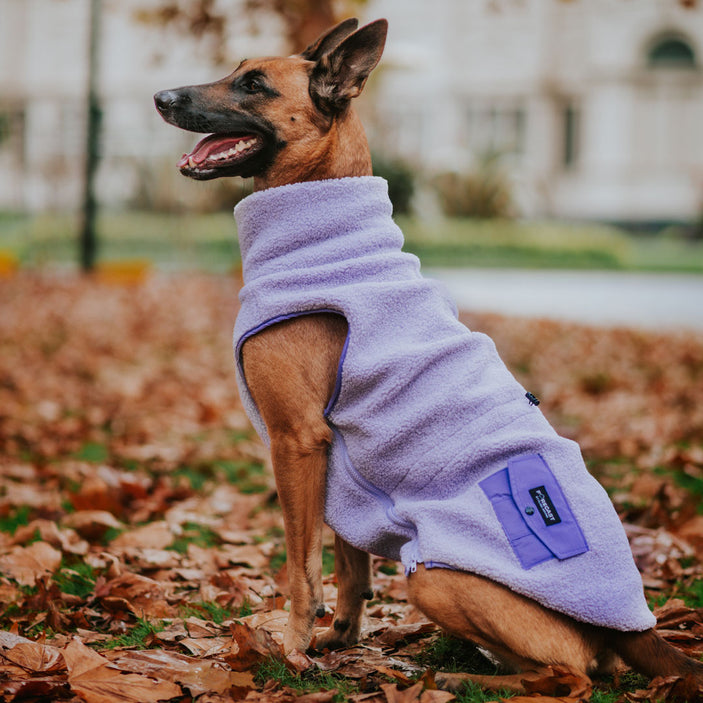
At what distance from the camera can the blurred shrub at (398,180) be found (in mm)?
16875

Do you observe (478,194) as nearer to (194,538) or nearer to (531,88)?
(531,88)

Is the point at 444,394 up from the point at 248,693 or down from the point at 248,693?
up

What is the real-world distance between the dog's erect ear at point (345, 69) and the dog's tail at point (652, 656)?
5.83ft

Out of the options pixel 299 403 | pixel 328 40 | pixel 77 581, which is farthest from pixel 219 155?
pixel 77 581

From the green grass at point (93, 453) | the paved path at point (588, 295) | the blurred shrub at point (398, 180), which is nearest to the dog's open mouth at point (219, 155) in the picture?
the green grass at point (93, 453)

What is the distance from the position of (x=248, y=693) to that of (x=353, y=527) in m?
0.57

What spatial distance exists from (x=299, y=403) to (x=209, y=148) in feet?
2.84

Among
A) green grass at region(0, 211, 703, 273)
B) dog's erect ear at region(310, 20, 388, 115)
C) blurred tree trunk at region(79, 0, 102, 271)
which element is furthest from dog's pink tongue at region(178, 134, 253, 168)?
green grass at region(0, 211, 703, 273)

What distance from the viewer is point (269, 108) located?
2.82 metres

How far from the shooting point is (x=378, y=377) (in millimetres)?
2605

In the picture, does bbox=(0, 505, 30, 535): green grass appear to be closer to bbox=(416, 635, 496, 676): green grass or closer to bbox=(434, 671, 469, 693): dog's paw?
bbox=(416, 635, 496, 676): green grass

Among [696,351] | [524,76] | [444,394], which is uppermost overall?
[524,76]

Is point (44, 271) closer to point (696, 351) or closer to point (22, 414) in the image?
point (22, 414)

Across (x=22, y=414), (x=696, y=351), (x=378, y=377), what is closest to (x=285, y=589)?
(x=378, y=377)
